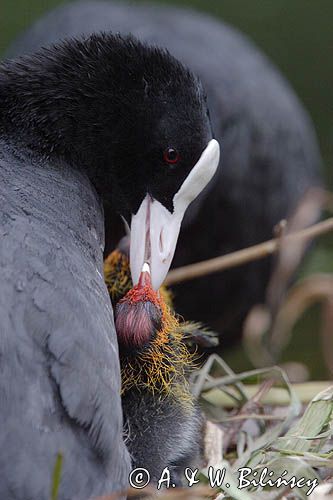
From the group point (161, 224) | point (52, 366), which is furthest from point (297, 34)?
point (52, 366)

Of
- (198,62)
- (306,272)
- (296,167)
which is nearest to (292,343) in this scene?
(306,272)

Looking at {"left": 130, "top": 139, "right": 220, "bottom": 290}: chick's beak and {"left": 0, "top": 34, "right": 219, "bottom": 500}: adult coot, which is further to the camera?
{"left": 130, "top": 139, "right": 220, "bottom": 290}: chick's beak

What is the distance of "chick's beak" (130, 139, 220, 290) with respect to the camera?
1.64 meters

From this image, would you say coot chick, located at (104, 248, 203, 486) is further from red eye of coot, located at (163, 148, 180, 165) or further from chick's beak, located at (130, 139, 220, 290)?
red eye of coot, located at (163, 148, 180, 165)

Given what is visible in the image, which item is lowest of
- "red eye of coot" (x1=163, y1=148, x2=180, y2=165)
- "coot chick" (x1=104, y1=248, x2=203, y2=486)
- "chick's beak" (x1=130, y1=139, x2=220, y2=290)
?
"coot chick" (x1=104, y1=248, x2=203, y2=486)

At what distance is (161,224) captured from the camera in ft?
5.47

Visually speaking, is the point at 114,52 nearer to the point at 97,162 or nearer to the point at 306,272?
the point at 97,162

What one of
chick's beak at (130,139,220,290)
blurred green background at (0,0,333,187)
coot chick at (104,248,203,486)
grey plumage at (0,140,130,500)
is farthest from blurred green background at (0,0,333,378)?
grey plumage at (0,140,130,500)

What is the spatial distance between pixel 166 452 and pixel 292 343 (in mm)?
2284

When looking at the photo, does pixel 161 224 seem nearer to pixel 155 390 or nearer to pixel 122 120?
pixel 122 120

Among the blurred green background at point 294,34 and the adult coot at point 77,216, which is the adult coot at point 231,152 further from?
the adult coot at point 77,216

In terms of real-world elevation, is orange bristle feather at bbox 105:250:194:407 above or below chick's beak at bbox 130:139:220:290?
below

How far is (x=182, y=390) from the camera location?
1535 mm

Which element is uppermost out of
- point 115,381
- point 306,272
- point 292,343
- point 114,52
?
point 114,52
